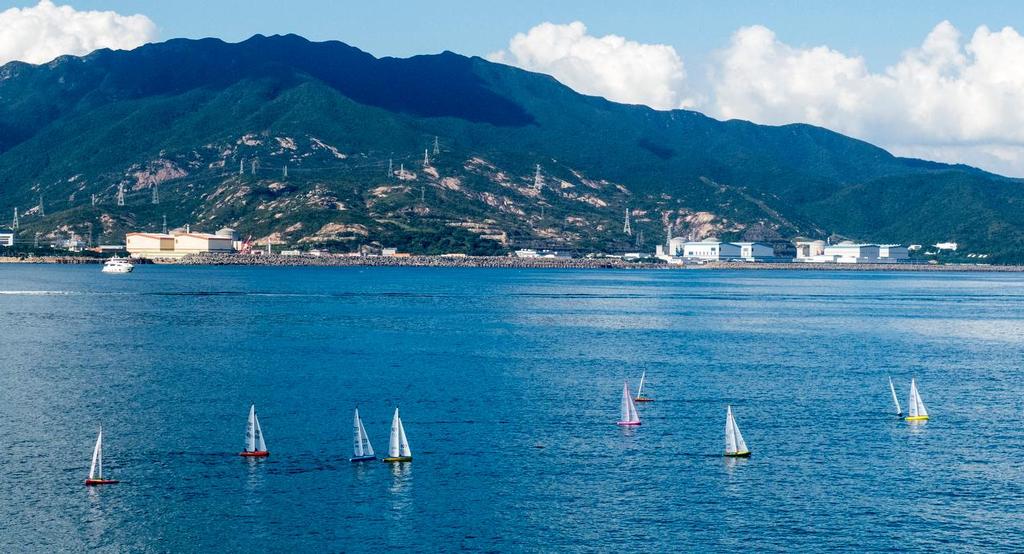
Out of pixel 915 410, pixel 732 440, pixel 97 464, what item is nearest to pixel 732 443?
pixel 732 440

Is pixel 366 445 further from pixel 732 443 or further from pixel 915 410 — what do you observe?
pixel 915 410

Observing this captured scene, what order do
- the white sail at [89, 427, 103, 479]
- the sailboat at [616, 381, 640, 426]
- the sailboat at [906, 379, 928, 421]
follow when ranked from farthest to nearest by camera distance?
the sailboat at [906, 379, 928, 421]
the sailboat at [616, 381, 640, 426]
the white sail at [89, 427, 103, 479]

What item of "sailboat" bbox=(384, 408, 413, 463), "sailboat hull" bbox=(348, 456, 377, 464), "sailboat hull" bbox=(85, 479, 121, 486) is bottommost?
"sailboat hull" bbox=(85, 479, 121, 486)

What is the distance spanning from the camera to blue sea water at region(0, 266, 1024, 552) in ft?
188

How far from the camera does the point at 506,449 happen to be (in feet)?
245

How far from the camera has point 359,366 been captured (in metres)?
119

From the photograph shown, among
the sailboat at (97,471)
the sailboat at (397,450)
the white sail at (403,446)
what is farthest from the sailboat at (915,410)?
the sailboat at (97,471)

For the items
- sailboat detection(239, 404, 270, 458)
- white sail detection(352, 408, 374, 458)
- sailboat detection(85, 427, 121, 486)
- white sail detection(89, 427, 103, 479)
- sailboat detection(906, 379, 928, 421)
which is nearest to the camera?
white sail detection(89, 427, 103, 479)

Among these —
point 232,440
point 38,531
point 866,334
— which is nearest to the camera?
point 38,531

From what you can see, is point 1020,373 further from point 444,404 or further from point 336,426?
point 336,426

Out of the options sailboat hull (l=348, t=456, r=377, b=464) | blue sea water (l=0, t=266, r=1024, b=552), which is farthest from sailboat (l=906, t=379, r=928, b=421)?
Answer: sailboat hull (l=348, t=456, r=377, b=464)

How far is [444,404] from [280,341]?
57002mm

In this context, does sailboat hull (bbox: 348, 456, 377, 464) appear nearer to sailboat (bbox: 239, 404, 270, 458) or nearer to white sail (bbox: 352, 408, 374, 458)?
white sail (bbox: 352, 408, 374, 458)

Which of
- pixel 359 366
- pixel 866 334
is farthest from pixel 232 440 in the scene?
pixel 866 334
